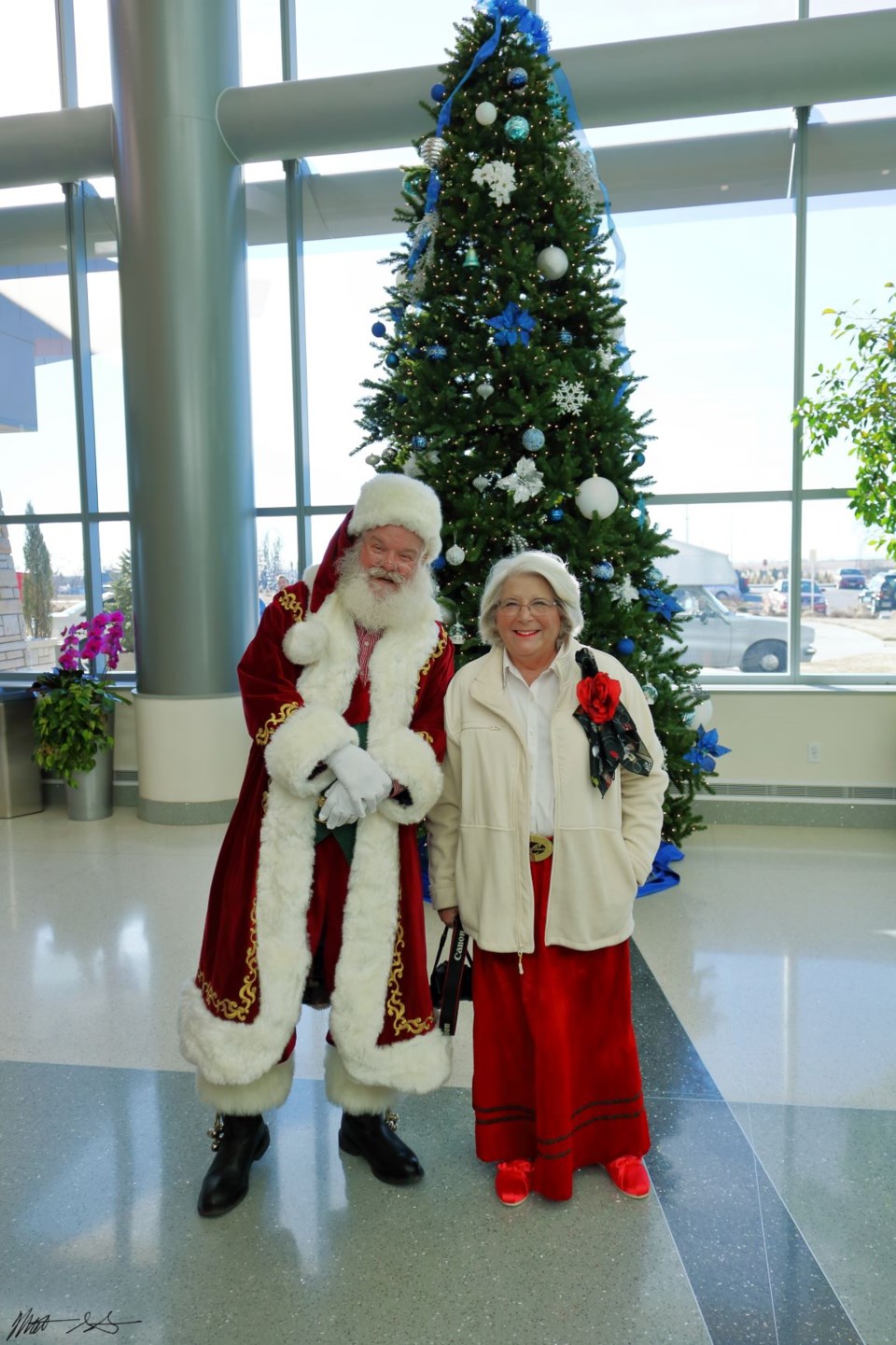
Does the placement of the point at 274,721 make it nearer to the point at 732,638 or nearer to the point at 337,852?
the point at 337,852

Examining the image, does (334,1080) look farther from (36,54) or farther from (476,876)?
(36,54)

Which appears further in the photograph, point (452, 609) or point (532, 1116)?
point (452, 609)

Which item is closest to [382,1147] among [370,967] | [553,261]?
[370,967]

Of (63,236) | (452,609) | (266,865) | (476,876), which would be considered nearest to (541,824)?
(476,876)

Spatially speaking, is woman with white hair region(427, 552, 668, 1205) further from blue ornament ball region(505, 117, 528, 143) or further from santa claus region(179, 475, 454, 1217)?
blue ornament ball region(505, 117, 528, 143)

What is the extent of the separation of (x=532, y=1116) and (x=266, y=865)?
0.81 metres

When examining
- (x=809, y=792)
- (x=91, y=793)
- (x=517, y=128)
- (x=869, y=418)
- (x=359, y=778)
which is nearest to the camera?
(x=359, y=778)

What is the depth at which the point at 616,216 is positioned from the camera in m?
5.62

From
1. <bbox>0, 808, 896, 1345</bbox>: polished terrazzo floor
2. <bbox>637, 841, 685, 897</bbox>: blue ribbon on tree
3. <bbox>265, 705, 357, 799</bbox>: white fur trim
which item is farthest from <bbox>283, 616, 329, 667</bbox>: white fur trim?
<bbox>637, 841, 685, 897</bbox>: blue ribbon on tree

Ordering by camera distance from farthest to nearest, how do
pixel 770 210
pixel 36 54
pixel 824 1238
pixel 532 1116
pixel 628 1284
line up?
pixel 36 54 → pixel 770 210 → pixel 532 1116 → pixel 824 1238 → pixel 628 1284

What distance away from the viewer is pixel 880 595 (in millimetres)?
5617

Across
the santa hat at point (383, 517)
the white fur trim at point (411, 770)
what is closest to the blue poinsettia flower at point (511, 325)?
the santa hat at point (383, 517)

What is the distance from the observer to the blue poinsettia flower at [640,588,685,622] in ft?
12.7

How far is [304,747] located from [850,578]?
15.8ft
